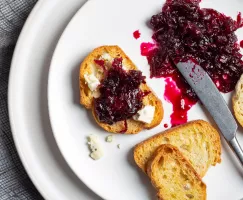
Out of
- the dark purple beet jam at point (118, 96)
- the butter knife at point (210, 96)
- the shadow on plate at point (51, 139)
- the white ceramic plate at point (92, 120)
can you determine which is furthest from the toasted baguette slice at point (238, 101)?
the shadow on plate at point (51, 139)

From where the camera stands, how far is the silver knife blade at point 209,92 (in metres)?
4.23

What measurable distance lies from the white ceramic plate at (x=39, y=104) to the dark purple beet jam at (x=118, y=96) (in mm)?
461

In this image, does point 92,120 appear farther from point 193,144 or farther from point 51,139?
point 193,144

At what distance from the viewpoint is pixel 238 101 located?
4.25 m

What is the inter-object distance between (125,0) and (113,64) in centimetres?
53

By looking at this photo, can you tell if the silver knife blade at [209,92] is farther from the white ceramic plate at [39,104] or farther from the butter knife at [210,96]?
the white ceramic plate at [39,104]

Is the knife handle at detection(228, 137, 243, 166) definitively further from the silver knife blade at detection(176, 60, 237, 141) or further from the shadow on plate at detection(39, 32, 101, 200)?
the shadow on plate at detection(39, 32, 101, 200)

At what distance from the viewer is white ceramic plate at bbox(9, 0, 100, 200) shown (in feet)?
13.9

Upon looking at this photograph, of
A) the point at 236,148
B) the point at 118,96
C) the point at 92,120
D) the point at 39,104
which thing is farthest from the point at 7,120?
the point at 236,148

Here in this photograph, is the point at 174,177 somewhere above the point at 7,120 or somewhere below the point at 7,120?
below

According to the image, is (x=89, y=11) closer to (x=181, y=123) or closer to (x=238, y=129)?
(x=181, y=123)

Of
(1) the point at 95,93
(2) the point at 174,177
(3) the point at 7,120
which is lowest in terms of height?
(2) the point at 174,177

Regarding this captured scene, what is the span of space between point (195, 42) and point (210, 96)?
40 cm

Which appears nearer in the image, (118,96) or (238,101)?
(118,96)
